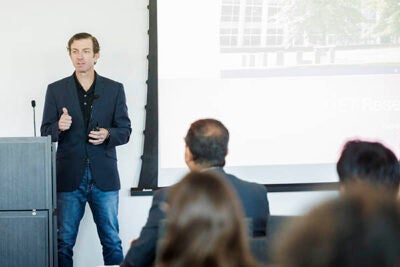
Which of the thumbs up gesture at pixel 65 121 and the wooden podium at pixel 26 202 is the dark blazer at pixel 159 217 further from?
the thumbs up gesture at pixel 65 121

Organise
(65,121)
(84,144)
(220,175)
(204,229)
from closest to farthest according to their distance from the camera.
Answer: (204,229)
(220,175)
(65,121)
(84,144)

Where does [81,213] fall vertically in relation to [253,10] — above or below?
below

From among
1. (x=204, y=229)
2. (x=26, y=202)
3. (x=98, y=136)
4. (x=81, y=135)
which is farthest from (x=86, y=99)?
(x=204, y=229)

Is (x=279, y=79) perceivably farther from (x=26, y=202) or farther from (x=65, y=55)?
(x=26, y=202)

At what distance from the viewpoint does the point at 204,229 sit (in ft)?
3.43

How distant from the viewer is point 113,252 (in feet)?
13.8

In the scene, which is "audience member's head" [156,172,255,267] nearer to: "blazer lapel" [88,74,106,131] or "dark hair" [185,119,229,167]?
"dark hair" [185,119,229,167]

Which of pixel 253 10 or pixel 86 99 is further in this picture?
pixel 253 10

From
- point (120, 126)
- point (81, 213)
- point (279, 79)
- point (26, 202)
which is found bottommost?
point (81, 213)

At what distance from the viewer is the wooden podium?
3514 millimetres

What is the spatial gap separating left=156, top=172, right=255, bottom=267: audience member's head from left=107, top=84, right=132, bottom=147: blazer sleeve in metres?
2.97

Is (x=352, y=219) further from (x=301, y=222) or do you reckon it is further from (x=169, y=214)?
(x=169, y=214)

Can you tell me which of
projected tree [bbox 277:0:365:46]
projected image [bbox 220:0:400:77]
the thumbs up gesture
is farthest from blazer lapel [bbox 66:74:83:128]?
projected tree [bbox 277:0:365:46]

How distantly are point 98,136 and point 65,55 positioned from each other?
0.98 metres
